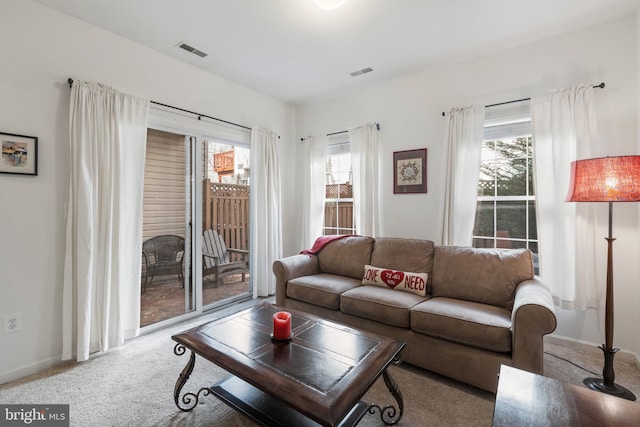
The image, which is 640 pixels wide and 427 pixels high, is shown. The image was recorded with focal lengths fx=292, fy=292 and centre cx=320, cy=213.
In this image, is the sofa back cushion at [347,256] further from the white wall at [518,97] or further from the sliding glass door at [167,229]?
the sliding glass door at [167,229]

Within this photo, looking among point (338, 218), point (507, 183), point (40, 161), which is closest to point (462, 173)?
point (507, 183)

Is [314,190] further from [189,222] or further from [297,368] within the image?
[297,368]

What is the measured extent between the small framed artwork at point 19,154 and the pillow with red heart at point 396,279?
2816 mm

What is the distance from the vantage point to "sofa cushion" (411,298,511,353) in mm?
1843

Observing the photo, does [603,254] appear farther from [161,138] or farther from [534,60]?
[161,138]

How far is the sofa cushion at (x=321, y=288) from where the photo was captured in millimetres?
2646

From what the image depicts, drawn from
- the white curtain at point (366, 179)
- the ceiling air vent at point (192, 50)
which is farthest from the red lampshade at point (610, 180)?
the ceiling air vent at point (192, 50)

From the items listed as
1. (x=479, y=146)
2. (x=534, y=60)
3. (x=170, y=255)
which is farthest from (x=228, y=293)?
(x=534, y=60)

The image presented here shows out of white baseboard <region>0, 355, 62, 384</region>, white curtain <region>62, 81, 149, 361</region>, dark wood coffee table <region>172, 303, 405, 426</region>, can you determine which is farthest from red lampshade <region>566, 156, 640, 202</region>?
white baseboard <region>0, 355, 62, 384</region>

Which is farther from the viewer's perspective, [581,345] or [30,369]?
[581,345]

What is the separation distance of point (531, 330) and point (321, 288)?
1.60m

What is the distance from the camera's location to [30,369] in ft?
6.96

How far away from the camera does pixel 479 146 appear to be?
285 centimetres

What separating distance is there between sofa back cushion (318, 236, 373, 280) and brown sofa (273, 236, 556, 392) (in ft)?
0.04
